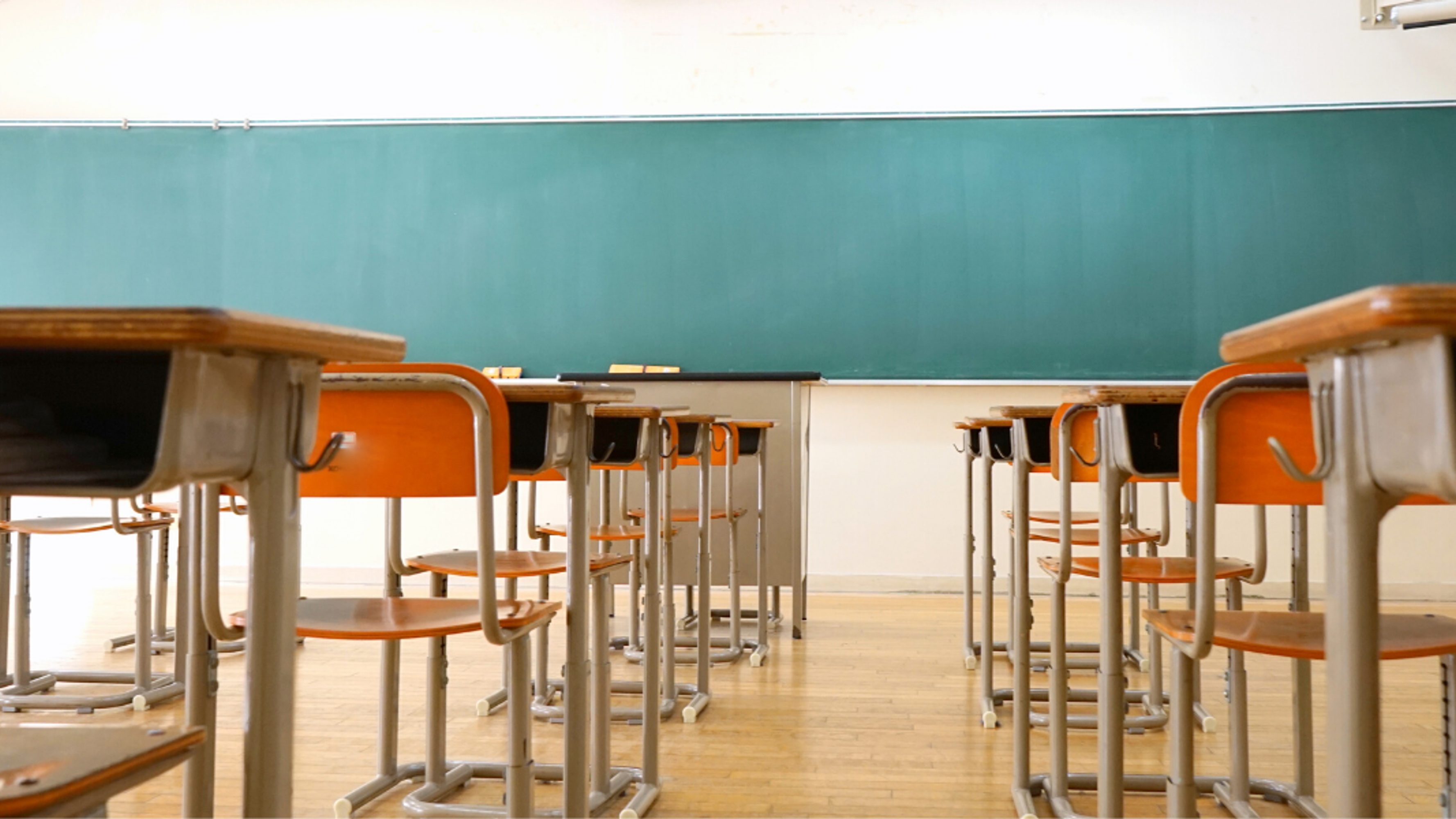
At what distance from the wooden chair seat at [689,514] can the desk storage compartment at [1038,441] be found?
1331 millimetres

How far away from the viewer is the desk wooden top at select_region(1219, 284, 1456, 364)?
79cm

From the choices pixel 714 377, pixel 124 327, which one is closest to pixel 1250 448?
pixel 124 327

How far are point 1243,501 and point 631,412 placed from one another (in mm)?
1223

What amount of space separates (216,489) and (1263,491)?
1.47 meters

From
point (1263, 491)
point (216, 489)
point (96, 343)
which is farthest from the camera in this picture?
point (1263, 491)

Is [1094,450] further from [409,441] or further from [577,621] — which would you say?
[409,441]

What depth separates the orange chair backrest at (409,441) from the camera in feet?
5.12

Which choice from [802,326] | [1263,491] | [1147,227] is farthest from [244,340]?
[1147,227]

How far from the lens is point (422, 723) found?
10.0 ft

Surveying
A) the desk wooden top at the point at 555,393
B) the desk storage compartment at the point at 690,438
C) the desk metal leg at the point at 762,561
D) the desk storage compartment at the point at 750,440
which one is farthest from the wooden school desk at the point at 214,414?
the desk storage compartment at the point at 750,440

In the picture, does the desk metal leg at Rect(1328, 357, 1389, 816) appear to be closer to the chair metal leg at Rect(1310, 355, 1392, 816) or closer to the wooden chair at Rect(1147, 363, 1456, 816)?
the chair metal leg at Rect(1310, 355, 1392, 816)

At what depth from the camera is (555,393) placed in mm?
1686

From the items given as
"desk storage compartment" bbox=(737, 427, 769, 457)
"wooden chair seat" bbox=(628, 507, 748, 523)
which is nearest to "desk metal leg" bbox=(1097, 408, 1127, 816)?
"wooden chair seat" bbox=(628, 507, 748, 523)

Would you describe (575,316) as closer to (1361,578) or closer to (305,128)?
(305,128)
